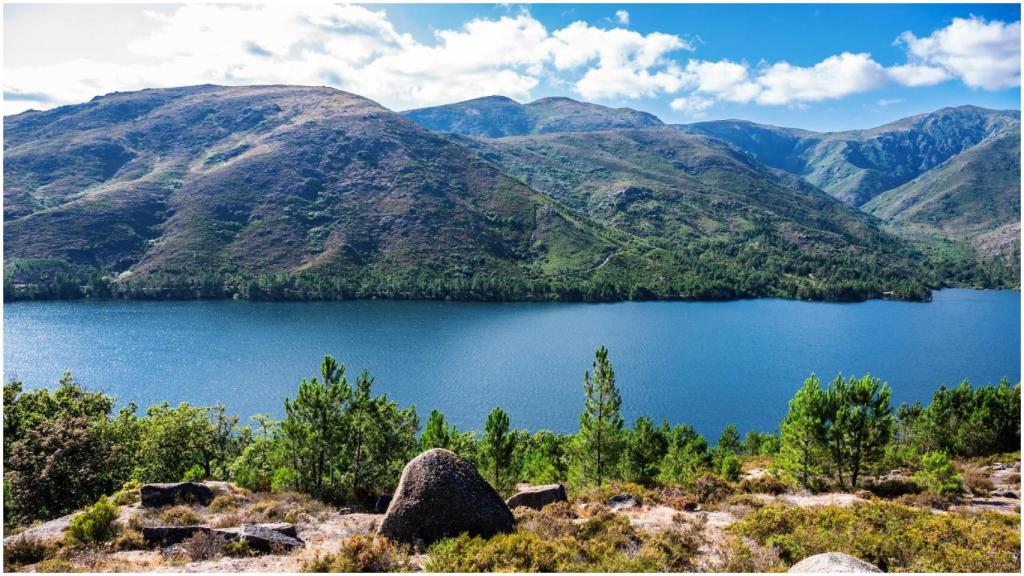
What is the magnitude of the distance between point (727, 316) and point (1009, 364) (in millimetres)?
72831

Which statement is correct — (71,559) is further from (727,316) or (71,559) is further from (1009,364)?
(727,316)

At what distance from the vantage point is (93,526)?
21.7 metres

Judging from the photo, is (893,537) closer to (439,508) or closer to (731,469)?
(439,508)

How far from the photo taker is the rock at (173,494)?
87.0 ft

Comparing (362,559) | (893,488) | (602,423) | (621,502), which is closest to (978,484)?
(893,488)

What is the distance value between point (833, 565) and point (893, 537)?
20.3 feet

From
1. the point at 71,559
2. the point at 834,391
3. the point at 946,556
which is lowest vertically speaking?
the point at 71,559

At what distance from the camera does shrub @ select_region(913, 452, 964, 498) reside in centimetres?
3075

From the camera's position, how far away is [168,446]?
46.5m

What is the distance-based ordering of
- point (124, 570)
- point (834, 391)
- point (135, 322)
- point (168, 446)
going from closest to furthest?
1. point (124, 570)
2. point (834, 391)
3. point (168, 446)
4. point (135, 322)

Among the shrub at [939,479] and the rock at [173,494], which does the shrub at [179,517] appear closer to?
the rock at [173,494]

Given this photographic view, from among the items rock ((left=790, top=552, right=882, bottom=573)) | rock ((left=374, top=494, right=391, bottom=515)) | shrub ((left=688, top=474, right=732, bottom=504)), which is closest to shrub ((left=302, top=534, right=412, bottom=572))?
rock ((left=374, top=494, right=391, bottom=515))

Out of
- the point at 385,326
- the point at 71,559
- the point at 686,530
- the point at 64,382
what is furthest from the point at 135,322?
the point at 686,530

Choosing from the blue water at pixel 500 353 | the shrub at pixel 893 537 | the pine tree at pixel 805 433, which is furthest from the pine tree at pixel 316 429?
the blue water at pixel 500 353
